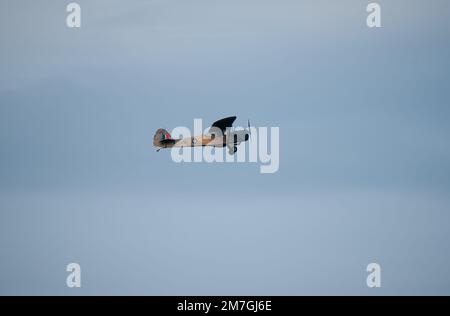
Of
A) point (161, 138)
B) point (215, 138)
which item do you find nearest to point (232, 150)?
point (215, 138)

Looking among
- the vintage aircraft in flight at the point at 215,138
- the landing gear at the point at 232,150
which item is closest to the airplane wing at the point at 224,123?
the vintage aircraft in flight at the point at 215,138

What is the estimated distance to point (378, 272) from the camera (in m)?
60.5

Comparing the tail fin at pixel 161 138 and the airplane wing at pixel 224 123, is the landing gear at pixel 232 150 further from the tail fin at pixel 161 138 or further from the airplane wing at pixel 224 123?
the tail fin at pixel 161 138

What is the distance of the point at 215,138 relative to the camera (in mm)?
73500

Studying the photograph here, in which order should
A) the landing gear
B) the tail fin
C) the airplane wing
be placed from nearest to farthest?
the landing gear
the tail fin
the airplane wing

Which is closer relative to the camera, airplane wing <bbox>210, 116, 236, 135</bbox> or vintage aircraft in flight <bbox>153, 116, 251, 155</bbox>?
vintage aircraft in flight <bbox>153, 116, 251, 155</bbox>

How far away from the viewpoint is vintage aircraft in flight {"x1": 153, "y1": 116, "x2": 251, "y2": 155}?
235 feet

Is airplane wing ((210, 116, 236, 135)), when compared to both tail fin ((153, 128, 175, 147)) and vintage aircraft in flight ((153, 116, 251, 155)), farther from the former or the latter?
tail fin ((153, 128, 175, 147))

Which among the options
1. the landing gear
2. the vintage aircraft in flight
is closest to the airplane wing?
the vintage aircraft in flight

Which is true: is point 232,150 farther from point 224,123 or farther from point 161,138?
point 161,138
